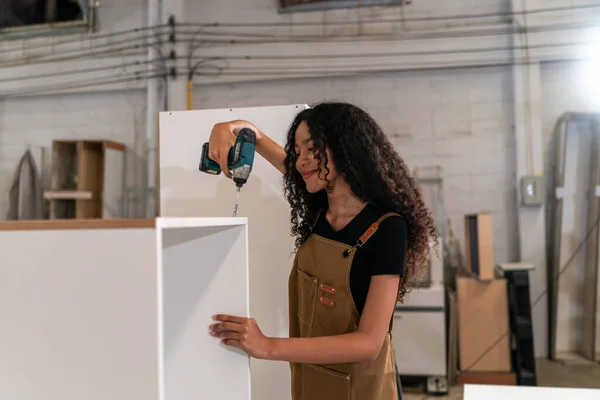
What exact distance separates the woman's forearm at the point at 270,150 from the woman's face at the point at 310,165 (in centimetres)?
19

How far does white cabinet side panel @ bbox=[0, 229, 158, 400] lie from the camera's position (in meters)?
0.52

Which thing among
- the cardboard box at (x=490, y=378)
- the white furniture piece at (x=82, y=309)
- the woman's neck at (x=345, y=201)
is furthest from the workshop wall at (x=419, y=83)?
the white furniture piece at (x=82, y=309)

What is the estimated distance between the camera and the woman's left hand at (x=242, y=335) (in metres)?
0.80

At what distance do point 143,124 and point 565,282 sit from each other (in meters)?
3.42

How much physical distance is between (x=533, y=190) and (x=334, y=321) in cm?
257

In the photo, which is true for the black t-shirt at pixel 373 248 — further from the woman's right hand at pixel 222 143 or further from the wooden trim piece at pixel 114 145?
the wooden trim piece at pixel 114 145

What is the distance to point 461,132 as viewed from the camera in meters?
3.18

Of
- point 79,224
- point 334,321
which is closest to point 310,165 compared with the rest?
point 334,321

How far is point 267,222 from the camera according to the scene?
1371 mm

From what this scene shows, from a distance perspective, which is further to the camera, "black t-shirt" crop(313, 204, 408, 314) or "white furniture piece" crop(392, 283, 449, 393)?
"white furniture piece" crop(392, 283, 449, 393)

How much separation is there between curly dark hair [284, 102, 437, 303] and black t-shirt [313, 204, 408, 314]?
0.05 metres

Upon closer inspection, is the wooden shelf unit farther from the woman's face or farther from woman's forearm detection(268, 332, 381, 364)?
woman's forearm detection(268, 332, 381, 364)

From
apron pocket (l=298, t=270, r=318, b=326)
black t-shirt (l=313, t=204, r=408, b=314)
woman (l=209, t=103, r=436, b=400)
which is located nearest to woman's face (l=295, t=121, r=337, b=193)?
woman (l=209, t=103, r=436, b=400)

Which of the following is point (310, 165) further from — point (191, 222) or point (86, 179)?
point (86, 179)
